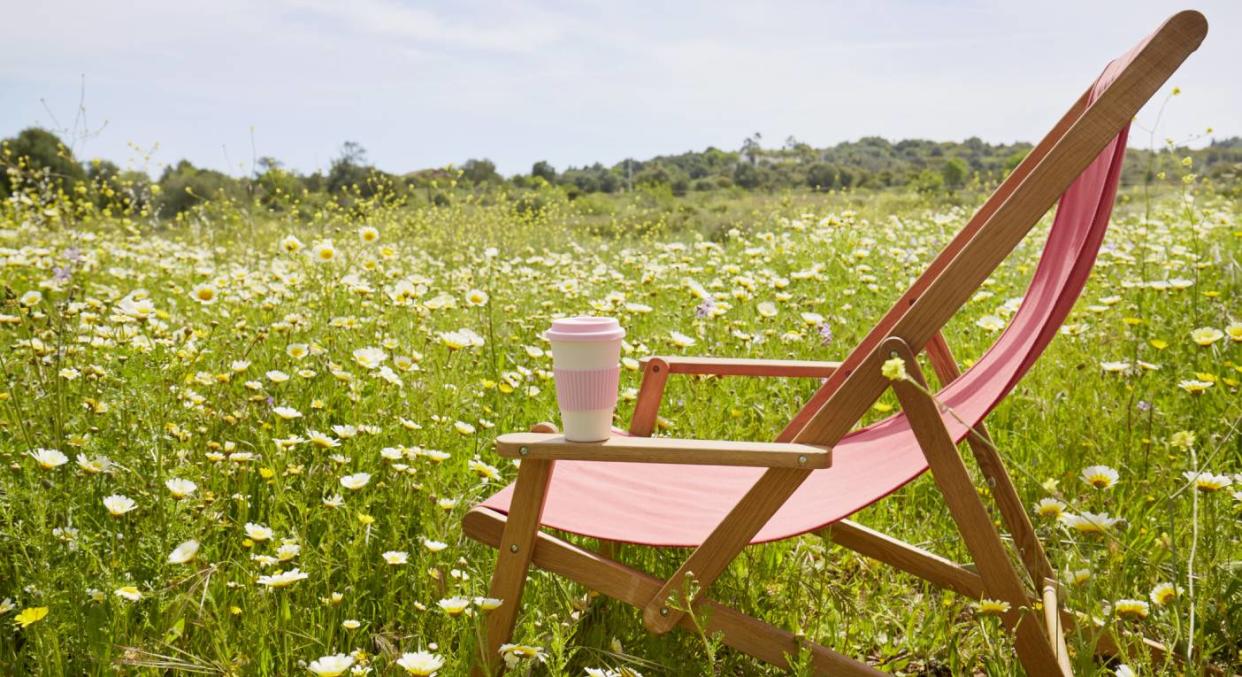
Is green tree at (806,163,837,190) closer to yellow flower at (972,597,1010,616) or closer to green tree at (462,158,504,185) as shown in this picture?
green tree at (462,158,504,185)

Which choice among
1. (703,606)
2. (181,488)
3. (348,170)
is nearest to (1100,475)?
(703,606)

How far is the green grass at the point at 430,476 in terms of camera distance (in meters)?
1.78

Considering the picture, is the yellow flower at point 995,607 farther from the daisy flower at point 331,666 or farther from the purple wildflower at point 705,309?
the purple wildflower at point 705,309

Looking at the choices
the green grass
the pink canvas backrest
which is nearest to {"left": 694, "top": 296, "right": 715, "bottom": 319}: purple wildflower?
the green grass

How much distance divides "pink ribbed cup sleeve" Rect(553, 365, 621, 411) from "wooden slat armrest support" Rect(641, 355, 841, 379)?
0.71 meters

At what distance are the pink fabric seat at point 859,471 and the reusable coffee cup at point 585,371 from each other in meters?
0.26

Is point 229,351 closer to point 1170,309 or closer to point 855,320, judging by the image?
point 855,320

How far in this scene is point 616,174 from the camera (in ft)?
96.9

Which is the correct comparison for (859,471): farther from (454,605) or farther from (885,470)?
(454,605)

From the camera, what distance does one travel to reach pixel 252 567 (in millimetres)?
2016

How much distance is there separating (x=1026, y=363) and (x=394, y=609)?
4.21 feet

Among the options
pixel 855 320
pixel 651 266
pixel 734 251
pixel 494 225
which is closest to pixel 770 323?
pixel 855 320

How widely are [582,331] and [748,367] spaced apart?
2.59 feet

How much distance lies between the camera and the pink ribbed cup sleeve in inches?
61.7
